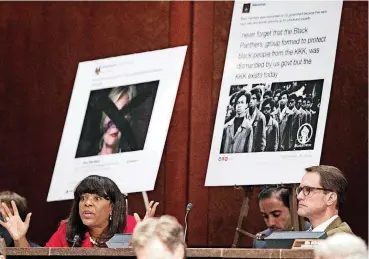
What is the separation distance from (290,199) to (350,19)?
176cm

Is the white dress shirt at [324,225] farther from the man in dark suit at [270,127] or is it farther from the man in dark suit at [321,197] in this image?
the man in dark suit at [270,127]

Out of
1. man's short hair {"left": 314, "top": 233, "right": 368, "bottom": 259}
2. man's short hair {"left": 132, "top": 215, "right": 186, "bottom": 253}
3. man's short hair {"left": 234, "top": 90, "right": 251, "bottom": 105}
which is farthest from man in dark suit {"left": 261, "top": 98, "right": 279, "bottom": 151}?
man's short hair {"left": 314, "top": 233, "right": 368, "bottom": 259}

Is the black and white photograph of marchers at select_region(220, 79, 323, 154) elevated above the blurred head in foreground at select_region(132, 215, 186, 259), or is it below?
above

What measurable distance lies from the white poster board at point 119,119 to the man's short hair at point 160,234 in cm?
327

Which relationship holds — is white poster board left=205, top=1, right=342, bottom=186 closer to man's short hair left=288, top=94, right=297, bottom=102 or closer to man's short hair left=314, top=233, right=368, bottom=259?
man's short hair left=288, top=94, right=297, bottom=102

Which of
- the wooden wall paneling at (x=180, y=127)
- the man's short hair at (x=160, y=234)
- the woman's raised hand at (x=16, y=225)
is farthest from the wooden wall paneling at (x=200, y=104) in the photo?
the man's short hair at (x=160, y=234)

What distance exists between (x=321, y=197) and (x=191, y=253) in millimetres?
852

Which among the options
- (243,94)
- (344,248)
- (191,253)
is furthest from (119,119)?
(344,248)

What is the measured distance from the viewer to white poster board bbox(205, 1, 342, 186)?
23.9ft

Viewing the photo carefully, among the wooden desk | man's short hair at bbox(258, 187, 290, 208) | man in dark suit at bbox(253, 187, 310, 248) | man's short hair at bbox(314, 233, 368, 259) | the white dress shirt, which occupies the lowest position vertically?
the wooden desk

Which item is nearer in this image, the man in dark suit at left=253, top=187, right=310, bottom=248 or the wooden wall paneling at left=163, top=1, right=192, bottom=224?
the man in dark suit at left=253, top=187, right=310, bottom=248

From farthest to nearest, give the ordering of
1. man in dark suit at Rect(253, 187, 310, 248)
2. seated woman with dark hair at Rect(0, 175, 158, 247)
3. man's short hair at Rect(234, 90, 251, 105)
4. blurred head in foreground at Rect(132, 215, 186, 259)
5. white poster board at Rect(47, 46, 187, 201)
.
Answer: white poster board at Rect(47, 46, 187, 201) < man's short hair at Rect(234, 90, 251, 105) < man in dark suit at Rect(253, 187, 310, 248) < seated woman with dark hair at Rect(0, 175, 158, 247) < blurred head in foreground at Rect(132, 215, 186, 259)

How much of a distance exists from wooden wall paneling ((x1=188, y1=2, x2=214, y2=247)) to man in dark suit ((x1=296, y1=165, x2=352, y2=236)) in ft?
7.95

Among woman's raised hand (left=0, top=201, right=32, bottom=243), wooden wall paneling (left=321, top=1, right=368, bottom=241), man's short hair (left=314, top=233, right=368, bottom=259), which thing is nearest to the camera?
man's short hair (left=314, top=233, right=368, bottom=259)
